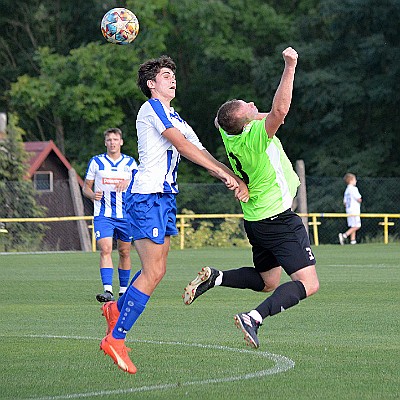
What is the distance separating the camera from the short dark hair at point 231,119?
27.9ft

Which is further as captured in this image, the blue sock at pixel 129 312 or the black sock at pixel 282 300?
the black sock at pixel 282 300

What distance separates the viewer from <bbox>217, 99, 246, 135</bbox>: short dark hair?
8500 millimetres

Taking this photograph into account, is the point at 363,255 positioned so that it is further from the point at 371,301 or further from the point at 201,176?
the point at 201,176

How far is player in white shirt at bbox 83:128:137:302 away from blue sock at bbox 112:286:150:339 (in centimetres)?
616

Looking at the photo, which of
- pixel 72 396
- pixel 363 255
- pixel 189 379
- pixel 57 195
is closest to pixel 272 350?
pixel 189 379

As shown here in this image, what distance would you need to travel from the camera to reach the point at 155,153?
328 inches

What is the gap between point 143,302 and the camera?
27.0 feet

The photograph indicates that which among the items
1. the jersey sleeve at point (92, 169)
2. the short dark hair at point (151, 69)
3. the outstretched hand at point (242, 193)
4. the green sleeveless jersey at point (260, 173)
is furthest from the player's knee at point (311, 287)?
the jersey sleeve at point (92, 169)

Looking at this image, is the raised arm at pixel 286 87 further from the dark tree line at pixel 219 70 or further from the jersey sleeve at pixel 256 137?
the dark tree line at pixel 219 70

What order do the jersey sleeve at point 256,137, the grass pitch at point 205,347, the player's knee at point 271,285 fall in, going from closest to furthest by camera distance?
the grass pitch at point 205,347 → the jersey sleeve at point 256,137 → the player's knee at point 271,285

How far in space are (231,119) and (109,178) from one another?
692 cm

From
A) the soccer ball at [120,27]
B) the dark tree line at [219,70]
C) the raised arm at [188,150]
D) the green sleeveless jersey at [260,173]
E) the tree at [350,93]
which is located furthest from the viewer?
the dark tree line at [219,70]

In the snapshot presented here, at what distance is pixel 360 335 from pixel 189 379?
9.35 ft

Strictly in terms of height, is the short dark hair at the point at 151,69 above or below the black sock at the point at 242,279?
above
